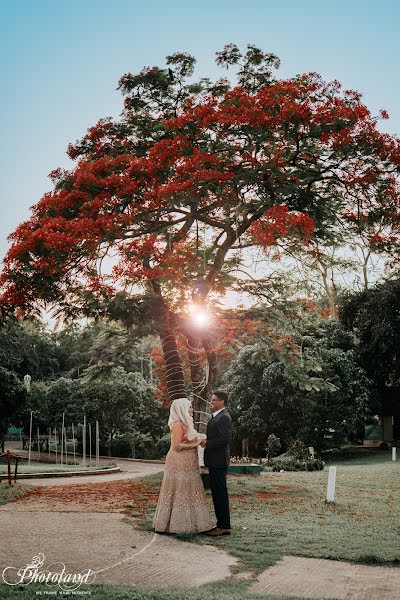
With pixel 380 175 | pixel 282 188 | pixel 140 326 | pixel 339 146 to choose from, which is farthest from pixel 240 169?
pixel 140 326

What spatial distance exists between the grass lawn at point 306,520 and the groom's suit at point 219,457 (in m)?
0.38

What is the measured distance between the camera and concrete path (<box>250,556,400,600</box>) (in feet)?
19.8

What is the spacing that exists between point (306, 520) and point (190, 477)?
2574 millimetres

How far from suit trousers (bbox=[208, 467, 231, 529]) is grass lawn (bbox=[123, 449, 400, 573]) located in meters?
0.26

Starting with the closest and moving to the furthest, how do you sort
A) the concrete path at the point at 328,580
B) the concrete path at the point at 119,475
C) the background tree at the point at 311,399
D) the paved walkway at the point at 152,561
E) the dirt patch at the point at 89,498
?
1. the concrete path at the point at 328,580
2. the paved walkway at the point at 152,561
3. the dirt patch at the point at 89,498
4. the concrete path at the point at 119,475
5. the background tree at the point at 311,399

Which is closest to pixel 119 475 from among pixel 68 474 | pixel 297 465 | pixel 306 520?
pixel 68 474

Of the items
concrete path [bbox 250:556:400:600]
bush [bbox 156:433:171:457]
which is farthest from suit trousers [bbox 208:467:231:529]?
bush [bbox 156:433:171:457]

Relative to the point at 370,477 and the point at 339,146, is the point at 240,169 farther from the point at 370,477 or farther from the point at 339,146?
the point at 370,477

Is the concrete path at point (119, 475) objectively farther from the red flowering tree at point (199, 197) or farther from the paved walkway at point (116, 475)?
the red flowering tree at point (199, 197)

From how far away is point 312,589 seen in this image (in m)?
6.18

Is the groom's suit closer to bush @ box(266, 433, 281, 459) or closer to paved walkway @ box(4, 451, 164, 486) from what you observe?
paved walkway @ box(4, 451, 164, 486)

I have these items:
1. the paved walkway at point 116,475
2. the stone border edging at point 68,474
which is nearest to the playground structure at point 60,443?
the paved walkway at point 116,475

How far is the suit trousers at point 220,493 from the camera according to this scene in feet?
28.8

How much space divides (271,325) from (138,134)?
5.62 metres
